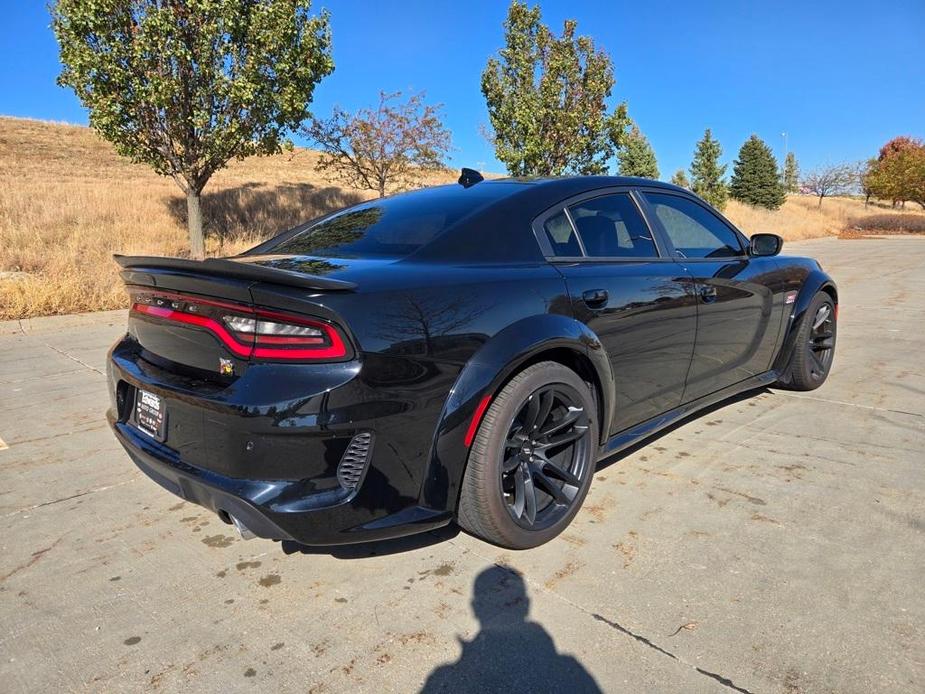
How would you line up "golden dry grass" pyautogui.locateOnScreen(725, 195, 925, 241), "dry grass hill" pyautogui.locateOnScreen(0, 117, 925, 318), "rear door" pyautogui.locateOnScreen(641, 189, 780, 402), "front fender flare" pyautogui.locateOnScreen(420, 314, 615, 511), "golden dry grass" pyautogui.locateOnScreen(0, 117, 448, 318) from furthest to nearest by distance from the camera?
"golden dry grass" pyautogui.locateOnScreen(725, 195, 925, 241) → "dry grass hill" pyautogui.locateOnScreen(0, 117, 925, 318) → "golden dry grass" pyautogui.locateOnScreen(0, 117, 448, 318) → "rear door" pyautogui.locateOnScreen(641, 189, 780, 402) → "front fender flare" pyautogui.locateOnScreen(420, 314, 615, 511)

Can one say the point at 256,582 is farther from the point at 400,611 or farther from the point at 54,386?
the point at 54,386

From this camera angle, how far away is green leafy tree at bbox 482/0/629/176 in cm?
1614

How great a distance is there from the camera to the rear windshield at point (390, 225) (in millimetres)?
2582

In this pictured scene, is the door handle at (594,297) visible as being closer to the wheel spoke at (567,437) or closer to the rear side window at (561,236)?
the rear side window at (561,236)

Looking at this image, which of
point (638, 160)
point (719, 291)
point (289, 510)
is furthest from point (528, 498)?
point (638, 160)

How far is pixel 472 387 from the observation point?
7.17 feet

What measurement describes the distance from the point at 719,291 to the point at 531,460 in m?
1.70

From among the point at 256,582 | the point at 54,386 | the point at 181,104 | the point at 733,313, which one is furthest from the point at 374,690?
the point at 181,104

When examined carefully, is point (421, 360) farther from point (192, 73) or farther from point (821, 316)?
point (192, 73)

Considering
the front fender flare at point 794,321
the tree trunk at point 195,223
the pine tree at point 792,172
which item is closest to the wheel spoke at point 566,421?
the front fender flare at point 794,321

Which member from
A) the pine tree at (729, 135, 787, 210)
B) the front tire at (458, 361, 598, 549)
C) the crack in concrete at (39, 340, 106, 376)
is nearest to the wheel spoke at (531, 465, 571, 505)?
the front tire at (458, 361, 598, 549)

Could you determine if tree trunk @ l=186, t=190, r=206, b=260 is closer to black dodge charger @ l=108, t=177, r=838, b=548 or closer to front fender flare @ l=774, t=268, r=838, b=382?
black dodge charger @ l=108, t=177, r=838, b=548

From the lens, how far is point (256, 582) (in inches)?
91.7

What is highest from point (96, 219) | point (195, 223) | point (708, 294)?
point (96, 219)
